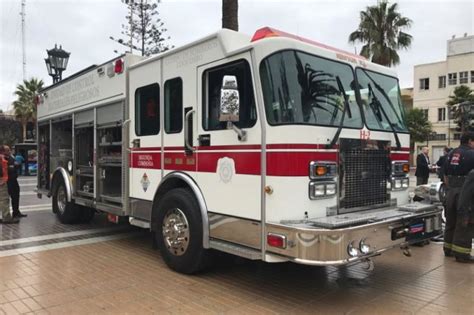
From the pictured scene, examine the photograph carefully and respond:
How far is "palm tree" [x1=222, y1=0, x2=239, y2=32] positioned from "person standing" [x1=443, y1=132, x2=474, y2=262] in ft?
19.5

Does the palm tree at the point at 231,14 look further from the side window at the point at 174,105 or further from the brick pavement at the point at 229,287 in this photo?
the brick pavement at the point at 229,287

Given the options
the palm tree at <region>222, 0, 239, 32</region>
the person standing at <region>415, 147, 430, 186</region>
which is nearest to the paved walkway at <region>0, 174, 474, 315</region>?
the palm tree at <region>222, 0, 239, 32</region>

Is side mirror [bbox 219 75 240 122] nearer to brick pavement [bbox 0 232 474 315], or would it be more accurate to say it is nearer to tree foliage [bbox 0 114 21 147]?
brick pavement [bbox 0 232 474 315]

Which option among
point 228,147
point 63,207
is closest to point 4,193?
point 63,207

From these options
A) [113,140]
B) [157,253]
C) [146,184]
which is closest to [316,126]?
[146,184]

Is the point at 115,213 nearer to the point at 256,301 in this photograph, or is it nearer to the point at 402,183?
the point at 256,301

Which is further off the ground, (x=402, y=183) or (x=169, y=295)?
(x=402, y=183)

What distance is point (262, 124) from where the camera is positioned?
165 inches

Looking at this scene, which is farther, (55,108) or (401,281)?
(55,108)

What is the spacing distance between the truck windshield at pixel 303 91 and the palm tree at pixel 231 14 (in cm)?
595

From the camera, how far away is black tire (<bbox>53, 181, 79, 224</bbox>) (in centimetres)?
850

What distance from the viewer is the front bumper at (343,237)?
12.3 feet

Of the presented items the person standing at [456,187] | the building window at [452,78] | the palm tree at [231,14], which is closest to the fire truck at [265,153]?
the person standing at [456,187]

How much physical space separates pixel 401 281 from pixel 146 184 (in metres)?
3.56
